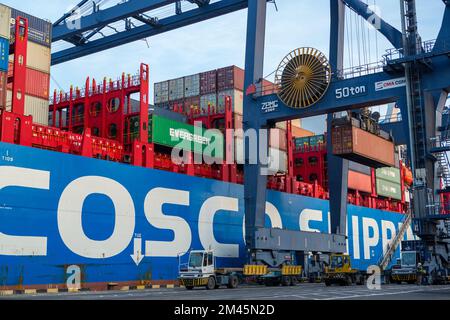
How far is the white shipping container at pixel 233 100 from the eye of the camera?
38.9 metres

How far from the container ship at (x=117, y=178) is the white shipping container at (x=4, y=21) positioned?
5 centimetres

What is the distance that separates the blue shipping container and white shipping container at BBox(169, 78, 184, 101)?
790 inches

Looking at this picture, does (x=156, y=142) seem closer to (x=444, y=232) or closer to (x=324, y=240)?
(x=324, y=240)

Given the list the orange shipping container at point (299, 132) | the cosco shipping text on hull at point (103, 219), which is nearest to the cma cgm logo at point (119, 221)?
the cosco shipping text on hull at point (103, 219)

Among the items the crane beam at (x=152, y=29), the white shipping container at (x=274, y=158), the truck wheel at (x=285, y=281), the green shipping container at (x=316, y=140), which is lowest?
the truck wheel at (x=285, y=281)

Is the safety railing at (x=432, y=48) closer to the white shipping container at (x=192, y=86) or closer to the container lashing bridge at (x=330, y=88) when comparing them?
the container lashing bridge at (x=330, y=88)

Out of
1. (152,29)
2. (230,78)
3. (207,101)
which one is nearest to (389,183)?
(230,78)

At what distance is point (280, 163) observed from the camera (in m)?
41.4

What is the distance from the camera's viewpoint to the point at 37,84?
27.1m

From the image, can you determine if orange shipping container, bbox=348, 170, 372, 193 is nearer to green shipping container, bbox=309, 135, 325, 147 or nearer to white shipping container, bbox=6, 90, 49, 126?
green shipping container, bbox=309, 135, 325, 147

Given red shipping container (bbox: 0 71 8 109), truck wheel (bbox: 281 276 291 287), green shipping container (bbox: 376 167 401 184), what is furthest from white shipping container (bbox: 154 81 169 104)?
green shipping container (bbox: 376 167 401 184)

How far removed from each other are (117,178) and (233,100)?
1340 cm
